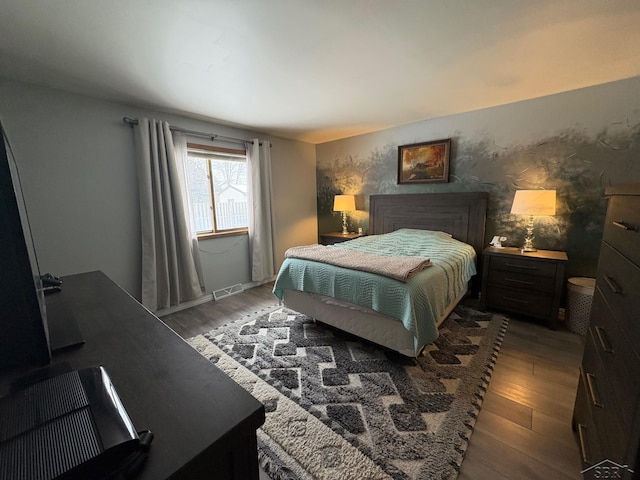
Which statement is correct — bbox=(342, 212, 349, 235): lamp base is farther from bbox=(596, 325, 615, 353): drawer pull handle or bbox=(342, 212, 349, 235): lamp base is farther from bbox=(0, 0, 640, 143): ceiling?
bbox=(596, 325, 615, 353): drawer pull handle

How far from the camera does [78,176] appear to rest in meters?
2.36

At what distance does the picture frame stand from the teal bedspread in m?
0.91

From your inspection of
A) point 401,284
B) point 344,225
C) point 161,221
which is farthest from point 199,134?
point 401,284

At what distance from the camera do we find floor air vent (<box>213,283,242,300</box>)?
3.41 metres

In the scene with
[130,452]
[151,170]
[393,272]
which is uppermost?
[151,170]

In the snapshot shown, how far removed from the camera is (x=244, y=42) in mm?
1653

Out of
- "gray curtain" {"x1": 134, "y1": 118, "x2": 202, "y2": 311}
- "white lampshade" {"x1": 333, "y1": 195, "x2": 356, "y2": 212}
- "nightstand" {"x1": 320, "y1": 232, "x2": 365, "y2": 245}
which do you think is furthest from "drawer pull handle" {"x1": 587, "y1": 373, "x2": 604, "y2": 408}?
"gray curtain" {"x1": 134, "y1": 118, "x2": 202, "y2": 311}

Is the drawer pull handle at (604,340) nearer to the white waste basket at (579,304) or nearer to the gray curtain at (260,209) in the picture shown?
the white waste basket at (579,304)

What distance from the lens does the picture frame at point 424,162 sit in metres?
3.30

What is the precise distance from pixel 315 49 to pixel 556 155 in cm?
264

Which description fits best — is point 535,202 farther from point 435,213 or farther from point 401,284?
point 401,284

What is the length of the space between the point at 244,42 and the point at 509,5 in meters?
1.52

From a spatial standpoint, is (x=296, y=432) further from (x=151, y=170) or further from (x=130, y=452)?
(x=151, y=170)

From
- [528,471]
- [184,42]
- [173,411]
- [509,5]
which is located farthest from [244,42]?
[528,471]
